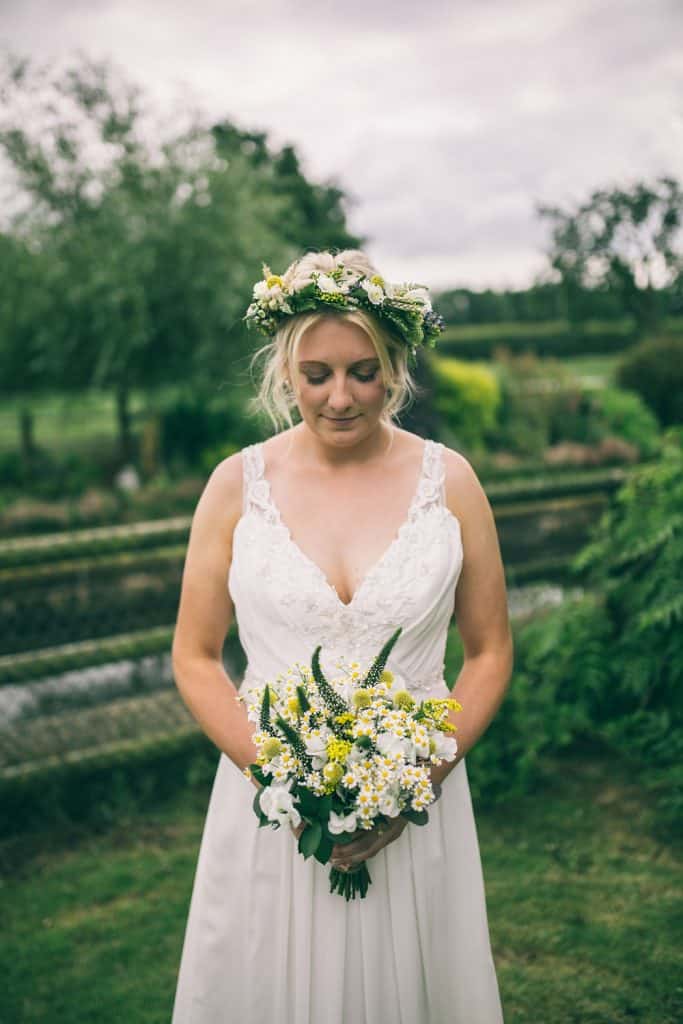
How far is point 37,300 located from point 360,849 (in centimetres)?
1231

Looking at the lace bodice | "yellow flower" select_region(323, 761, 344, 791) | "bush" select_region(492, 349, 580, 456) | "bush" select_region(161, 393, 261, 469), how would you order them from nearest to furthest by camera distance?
"yellow flower" select_region(323, 761, 344, 791)
the lace bodice
"bush" select_region(492, 349, 580, 456)
"bush" select_region(161, 393, 261, 469)

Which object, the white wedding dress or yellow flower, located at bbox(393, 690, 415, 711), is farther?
the white wedding dress

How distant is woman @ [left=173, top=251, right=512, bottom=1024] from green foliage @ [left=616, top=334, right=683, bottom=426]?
15.3m

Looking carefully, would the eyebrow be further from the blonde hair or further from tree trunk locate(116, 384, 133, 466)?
tree trunk locate(116, 384, 133, 466)

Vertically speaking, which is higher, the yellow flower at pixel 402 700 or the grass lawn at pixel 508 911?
the yellow flower at pixel 402 700

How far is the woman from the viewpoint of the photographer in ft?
7.01

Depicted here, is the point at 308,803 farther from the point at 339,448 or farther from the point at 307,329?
the point at 307,329

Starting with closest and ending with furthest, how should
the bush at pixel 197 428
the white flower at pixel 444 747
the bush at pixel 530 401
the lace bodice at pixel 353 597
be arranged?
the white flower at pixel 444 747 < the lace bodice at pixel 353 597 < the bush at pixel 530 401 < the bush at pixel 197 428

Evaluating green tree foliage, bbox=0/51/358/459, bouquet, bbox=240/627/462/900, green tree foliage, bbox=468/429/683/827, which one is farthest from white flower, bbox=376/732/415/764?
green tree foliage, bbox=0/51/358/459

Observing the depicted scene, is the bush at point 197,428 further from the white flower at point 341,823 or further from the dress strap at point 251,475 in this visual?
the white flower at point 341,823

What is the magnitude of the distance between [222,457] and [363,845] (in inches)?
457

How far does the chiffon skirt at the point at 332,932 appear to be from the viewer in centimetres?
216

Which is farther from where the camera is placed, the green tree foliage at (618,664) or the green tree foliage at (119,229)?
the green tree foliage at (119,229)

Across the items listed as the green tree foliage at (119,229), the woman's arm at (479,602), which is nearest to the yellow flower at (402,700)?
the woman's arm at (479,602)
